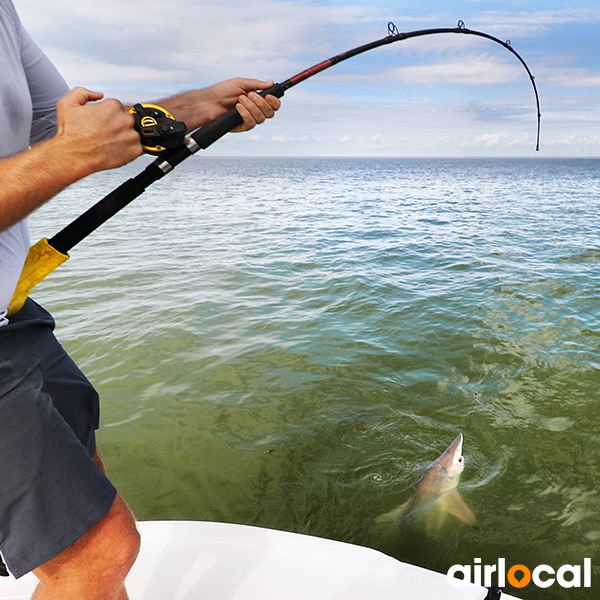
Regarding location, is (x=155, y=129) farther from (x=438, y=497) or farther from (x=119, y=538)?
(x=438, y=497)

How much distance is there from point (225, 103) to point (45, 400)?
1567 millimetres

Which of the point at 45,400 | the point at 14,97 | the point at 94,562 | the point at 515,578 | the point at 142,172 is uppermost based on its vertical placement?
the point at 14,97

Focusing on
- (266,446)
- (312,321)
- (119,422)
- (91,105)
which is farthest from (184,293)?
(91,105)

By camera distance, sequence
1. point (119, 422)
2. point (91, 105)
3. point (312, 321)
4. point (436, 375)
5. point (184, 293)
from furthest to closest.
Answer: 1. point (184, 293)
2. point (312, 321)
3. point (436, 375)
4. point (119, 422)
5. point (91, 105)

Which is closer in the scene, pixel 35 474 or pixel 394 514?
pixel 35 474

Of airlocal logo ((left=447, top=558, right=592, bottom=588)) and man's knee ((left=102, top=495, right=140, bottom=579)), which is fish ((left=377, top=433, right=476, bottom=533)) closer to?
airlocal logo ((left=447, top=558, right=592, bottom=588))

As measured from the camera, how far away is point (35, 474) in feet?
Result: 4.69

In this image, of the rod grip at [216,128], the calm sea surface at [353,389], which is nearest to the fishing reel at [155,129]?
the rod grip at [216,128]

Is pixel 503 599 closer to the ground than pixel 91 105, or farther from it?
closer to the ground

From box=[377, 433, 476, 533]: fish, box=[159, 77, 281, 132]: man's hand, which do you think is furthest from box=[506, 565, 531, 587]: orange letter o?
box=[159, 77, 281, 132]: man's hand

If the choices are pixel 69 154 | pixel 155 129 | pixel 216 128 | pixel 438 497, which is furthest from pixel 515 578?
pixel 69 154

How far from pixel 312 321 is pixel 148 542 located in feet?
17.6

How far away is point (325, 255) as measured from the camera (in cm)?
1283

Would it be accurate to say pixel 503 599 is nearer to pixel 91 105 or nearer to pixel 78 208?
pixel 91 105
